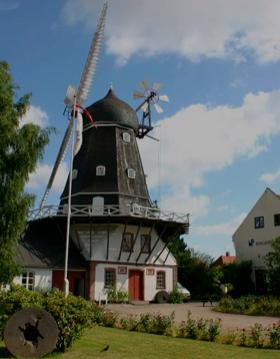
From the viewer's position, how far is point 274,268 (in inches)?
1166

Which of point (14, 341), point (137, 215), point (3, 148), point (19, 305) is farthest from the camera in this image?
point (137, 215)

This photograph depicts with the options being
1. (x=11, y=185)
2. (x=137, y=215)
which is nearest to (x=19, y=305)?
(x=11, y=185)

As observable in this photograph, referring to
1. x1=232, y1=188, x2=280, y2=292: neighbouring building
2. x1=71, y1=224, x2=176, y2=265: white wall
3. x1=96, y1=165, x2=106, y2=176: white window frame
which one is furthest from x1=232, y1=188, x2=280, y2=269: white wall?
x1=96, y1=165, x2=106, y2=176: white window frame

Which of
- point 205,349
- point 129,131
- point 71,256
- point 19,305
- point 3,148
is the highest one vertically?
point 129,131

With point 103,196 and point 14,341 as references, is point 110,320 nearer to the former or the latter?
point 14,341

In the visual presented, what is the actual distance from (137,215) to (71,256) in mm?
4550

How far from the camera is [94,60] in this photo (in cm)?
3328

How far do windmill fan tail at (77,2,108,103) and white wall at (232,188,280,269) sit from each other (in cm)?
1510

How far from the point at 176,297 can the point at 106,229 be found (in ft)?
20.3

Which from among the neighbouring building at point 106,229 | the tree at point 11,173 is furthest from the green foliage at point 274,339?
the neighbouring building at point 106,229

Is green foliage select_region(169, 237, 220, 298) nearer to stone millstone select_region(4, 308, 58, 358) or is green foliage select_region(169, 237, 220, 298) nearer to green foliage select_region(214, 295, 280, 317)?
green foliage select_region(214, 295, 280, 317)

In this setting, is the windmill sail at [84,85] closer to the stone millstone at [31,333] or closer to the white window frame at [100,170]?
the white window frame at [100,170]

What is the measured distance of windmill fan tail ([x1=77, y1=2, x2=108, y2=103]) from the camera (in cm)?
3175

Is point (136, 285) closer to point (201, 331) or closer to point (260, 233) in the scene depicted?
point (260, 233)
